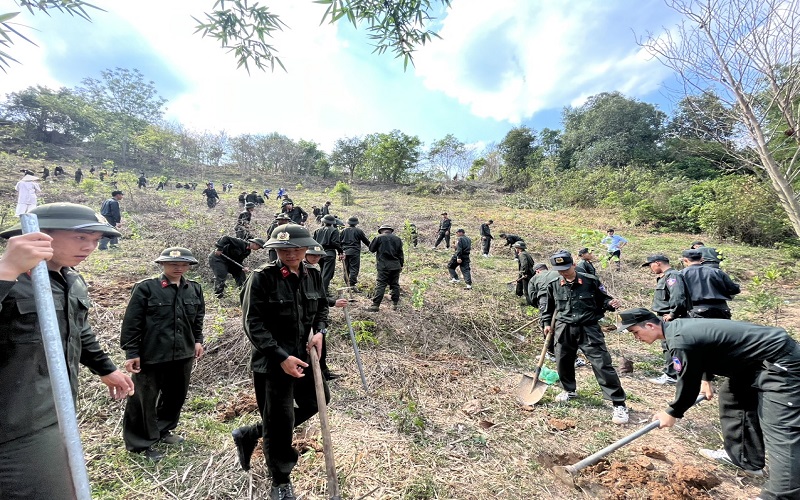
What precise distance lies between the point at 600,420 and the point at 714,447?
965 millimetres

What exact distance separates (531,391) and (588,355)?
2.55 feet

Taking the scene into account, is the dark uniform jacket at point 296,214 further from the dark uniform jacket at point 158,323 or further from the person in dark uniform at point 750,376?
the person in dark uniform at point 750,376

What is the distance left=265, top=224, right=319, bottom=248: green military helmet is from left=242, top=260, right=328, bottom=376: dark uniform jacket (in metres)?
0.18

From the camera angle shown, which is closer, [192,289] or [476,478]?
[476,478]

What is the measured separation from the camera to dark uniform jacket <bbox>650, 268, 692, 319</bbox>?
438cm

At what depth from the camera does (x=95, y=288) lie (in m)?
6.03

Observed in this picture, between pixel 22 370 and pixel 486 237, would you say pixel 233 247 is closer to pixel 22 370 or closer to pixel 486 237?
pixel 22 370

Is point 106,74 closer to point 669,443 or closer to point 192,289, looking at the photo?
point 192,289

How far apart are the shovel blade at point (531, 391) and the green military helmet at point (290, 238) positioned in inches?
124

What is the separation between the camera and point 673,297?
4.46 m

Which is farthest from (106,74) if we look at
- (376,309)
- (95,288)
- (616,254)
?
(616,254)

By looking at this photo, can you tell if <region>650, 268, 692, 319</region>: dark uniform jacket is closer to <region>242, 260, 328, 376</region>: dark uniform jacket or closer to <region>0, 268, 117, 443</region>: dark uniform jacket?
<region>242, 260, 328, 376</region>: dark uniform jacket

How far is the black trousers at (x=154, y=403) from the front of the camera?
277 centimetres

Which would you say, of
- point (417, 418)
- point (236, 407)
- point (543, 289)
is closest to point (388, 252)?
point (543, 289)
